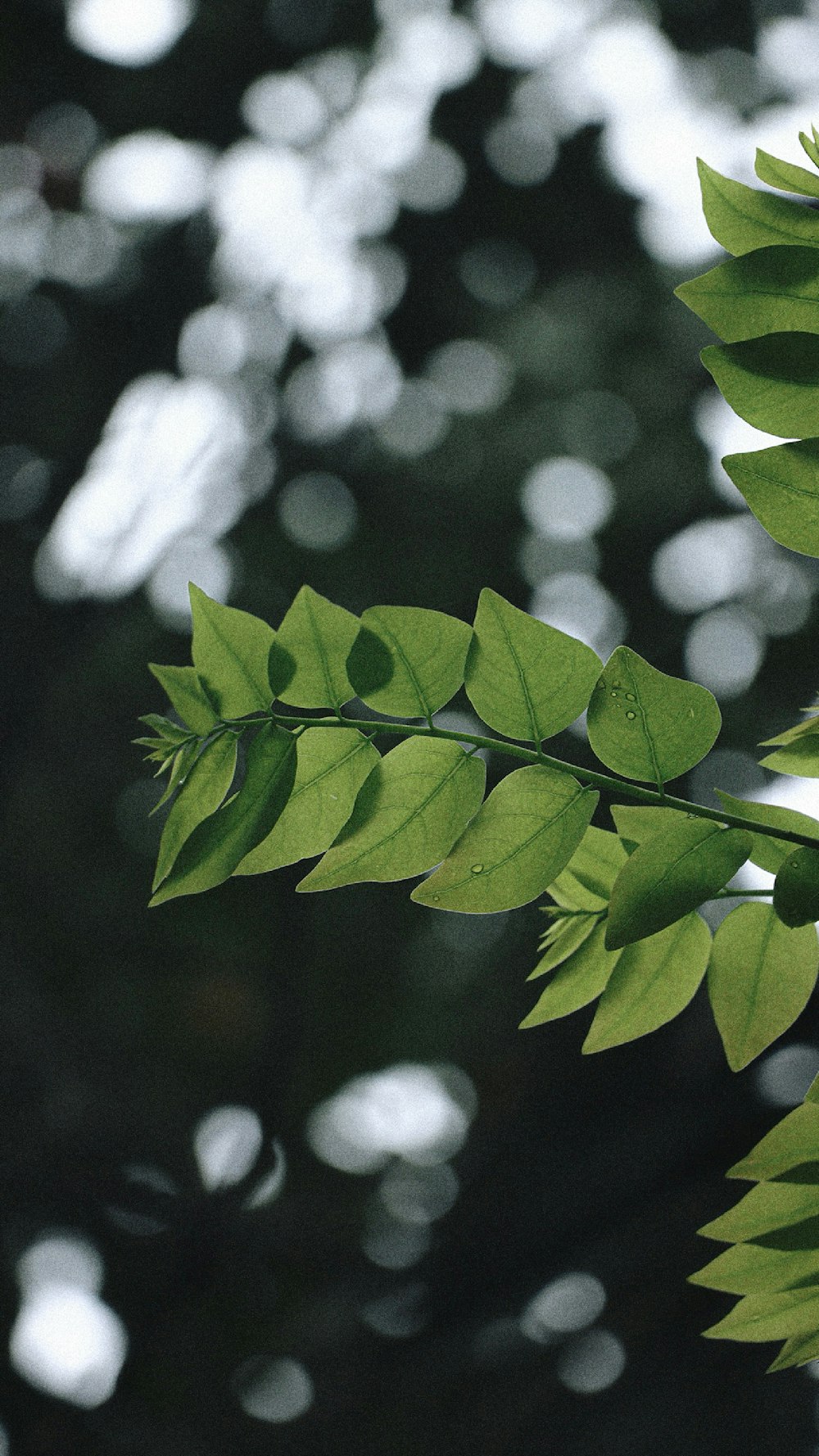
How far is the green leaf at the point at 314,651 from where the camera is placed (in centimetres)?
19

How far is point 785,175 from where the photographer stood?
0.65ft

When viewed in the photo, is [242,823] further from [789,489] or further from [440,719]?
[440,719]

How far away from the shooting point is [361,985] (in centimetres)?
140

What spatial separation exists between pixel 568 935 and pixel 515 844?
0.17 feet

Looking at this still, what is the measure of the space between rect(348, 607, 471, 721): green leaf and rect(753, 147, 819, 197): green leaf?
0.10 m

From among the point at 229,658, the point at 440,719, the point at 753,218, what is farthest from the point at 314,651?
the point at 440,719

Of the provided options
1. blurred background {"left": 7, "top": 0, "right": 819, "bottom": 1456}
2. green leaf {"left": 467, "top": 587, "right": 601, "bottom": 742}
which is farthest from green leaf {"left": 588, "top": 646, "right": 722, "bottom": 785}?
blurred background {"left": 7, "top": 0, "right": 819, "bottom": 1456}

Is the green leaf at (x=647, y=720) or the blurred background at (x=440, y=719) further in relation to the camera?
the blurred background at (x=440, y=719)

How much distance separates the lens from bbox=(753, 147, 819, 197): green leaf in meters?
0.19

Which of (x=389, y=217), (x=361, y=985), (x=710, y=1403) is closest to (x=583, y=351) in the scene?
(x=389, y=217)

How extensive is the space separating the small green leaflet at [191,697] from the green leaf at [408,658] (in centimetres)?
3

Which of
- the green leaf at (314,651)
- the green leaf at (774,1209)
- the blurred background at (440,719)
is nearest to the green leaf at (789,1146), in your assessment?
the green leaf at (774,1209)

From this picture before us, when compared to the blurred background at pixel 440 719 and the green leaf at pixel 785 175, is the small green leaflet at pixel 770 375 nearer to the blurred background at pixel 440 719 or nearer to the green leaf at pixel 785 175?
the green leaf at pixel 785 175

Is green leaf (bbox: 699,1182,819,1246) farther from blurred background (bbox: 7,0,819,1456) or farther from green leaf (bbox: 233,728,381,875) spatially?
blurred background (bbox: 7,0,819,1456)
